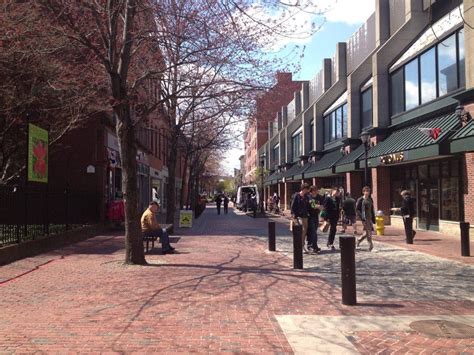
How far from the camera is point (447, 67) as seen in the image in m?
18.8

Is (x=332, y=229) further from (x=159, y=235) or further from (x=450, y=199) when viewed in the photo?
(x=450, y=199)

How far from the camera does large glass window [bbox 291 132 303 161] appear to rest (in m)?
46.7

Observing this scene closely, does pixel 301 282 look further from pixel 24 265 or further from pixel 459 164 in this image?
pixel 459 164

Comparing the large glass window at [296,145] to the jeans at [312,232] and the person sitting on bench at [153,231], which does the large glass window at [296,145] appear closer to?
the jeans at [312,232]

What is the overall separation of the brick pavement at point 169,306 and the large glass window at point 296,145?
35697 millimetres

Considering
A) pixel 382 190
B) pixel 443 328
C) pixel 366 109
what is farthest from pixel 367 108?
pixel 443 328

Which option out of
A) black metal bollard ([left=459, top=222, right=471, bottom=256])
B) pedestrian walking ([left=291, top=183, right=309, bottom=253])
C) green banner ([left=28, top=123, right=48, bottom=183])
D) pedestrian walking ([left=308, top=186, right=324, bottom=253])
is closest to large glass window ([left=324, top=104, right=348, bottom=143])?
pedestrian walking ([left=308, top=186, right=324, bottom=253])

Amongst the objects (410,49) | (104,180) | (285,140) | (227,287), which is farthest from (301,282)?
(285,140)

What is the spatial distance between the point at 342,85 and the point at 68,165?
20046mm

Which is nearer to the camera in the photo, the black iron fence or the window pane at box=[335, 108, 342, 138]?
the black iron fence

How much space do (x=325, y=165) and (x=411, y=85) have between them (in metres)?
11.1

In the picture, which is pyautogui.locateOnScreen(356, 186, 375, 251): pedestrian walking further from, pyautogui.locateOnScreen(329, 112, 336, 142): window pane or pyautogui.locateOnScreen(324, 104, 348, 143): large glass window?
pyautogui.locateOnScreen(329, 112, 336, 142): window pane

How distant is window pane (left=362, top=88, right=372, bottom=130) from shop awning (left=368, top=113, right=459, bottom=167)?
347 centimetres

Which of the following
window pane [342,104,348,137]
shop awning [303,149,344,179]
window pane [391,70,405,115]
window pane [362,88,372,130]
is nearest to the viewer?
window pane [391,70,405,115]
